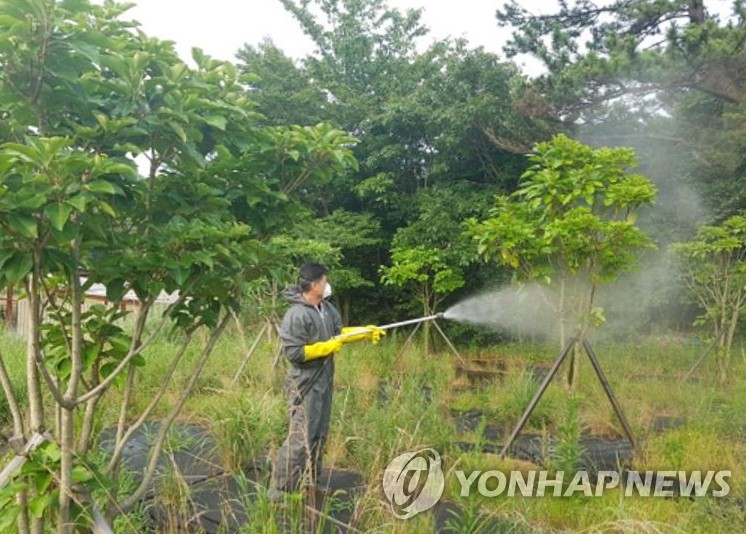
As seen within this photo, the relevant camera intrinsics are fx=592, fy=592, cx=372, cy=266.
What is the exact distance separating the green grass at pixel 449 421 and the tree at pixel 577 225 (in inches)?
43.1

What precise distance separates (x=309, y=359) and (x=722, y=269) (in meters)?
6.09

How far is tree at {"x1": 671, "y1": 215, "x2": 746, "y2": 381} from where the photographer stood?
681cm

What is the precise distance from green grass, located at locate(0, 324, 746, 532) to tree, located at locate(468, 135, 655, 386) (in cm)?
109

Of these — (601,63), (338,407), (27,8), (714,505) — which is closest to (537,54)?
(601,63)

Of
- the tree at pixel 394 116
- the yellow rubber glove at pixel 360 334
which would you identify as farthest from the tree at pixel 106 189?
the tree at pixel 394 116

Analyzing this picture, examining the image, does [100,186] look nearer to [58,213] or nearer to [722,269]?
[58,213]

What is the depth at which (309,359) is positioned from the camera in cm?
356

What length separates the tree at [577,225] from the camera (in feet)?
14.9

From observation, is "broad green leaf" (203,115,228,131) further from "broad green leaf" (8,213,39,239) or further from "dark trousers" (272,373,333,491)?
"dark trousers" (272,373,333,491)

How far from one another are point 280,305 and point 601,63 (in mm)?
5100

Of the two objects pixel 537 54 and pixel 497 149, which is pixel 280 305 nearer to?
pixel 537 54

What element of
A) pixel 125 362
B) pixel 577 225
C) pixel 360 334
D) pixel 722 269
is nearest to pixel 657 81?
pixel 722 269

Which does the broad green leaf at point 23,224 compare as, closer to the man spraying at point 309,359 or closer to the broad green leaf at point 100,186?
the broad green leaf at point 100,186

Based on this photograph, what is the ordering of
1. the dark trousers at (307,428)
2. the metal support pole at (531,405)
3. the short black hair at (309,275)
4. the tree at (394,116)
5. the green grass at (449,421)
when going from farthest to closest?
the tree at (394,116) → the metal support pole at (531,405) → the short black hair at (309,275) → the dark trousers at (307,428) → the green grass at (449,421)
